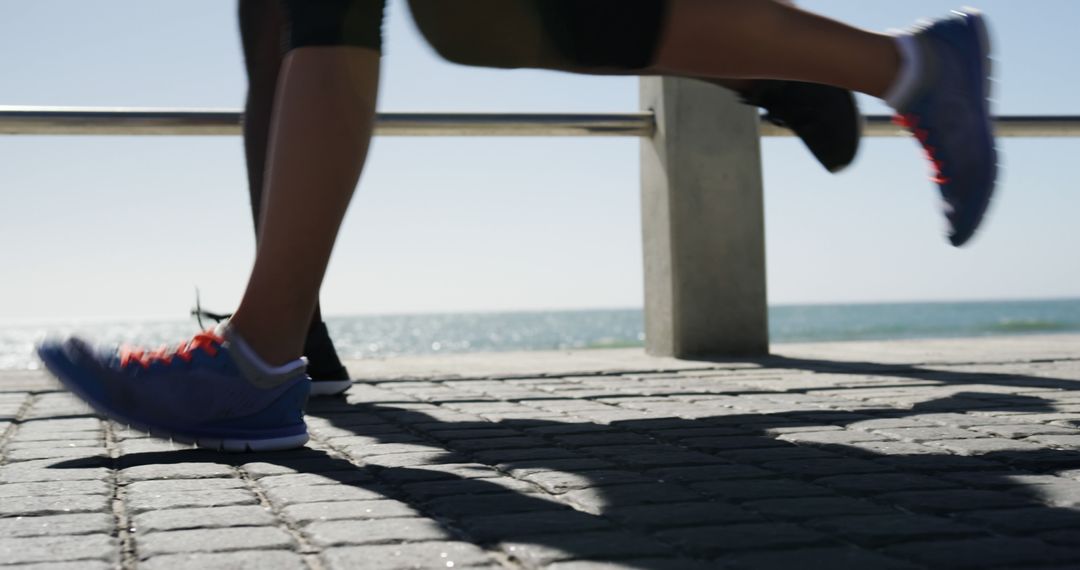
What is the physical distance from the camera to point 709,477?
185cm

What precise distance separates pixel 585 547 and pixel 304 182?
0.96 metres

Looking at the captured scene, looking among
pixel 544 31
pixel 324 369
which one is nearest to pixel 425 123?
pixel 324 369

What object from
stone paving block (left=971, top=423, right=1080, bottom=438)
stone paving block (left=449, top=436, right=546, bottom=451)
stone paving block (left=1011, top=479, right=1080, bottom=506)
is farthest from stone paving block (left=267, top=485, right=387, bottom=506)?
stone paving block (left=971, top=423, right=1080, bottom=438)

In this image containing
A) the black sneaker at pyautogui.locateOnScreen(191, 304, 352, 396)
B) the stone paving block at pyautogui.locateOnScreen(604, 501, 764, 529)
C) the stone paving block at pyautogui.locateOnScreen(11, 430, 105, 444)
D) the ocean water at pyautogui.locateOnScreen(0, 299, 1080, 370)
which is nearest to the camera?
the stone paving block at pyautogui.locateOnScreen(604, 501, 764, 529)

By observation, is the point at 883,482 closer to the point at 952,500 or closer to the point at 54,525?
the point at 952,500

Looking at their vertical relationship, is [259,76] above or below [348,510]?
above

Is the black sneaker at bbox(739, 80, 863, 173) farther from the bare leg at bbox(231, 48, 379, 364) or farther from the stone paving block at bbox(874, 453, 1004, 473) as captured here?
the bare leg at bbox(231, 48, 379, 364)

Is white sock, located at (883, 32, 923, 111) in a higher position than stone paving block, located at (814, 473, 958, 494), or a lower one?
higher

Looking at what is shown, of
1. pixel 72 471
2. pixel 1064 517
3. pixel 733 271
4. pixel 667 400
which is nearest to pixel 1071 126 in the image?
pixel 733 271

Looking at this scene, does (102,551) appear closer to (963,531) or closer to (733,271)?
(963,531)

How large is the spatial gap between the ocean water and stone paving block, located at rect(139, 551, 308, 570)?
0.56m

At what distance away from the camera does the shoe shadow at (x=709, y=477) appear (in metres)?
1.39

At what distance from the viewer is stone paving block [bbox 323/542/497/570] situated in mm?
1317

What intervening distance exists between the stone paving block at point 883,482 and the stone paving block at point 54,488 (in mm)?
1052
